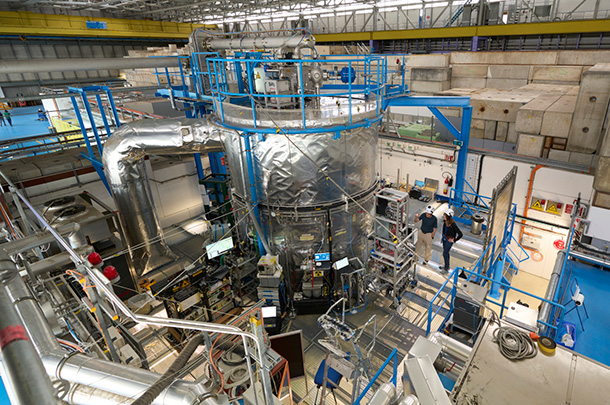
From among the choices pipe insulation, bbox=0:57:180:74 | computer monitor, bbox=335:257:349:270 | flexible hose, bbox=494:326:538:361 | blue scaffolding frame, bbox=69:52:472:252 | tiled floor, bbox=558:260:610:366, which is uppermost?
pipe insulation, bbox=0:57:180:74

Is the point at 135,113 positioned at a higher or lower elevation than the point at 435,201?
higher

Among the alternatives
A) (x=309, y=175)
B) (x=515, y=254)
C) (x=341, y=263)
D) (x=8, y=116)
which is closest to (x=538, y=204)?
(x=515, y=254)

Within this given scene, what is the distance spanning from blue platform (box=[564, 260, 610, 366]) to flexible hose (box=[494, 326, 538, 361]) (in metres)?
3.97

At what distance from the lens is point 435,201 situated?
13.8 m

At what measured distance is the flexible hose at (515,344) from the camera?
3.25 m

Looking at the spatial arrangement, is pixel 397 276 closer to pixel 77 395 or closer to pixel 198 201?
pixel 77 395

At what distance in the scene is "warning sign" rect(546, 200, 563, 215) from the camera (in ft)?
34.2

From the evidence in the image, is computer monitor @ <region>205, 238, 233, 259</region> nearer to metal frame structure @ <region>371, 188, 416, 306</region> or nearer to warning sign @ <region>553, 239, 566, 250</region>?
metal frame structure @ <region>371, 188, 416, 306</region>

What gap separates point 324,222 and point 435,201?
7.09 m

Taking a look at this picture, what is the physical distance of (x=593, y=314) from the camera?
21.9 ft

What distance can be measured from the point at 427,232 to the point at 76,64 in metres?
11.9

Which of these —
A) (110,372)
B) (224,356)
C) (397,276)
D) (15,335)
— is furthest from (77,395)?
(397,276)

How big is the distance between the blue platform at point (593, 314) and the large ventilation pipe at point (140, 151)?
8.77 meters

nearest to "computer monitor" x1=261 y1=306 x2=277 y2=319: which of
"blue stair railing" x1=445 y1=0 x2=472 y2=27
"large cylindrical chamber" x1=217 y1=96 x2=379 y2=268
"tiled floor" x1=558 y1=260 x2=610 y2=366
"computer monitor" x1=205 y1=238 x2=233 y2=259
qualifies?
"large cylindrical chamber" x1=217 y1=96 x2=379 y2=268
